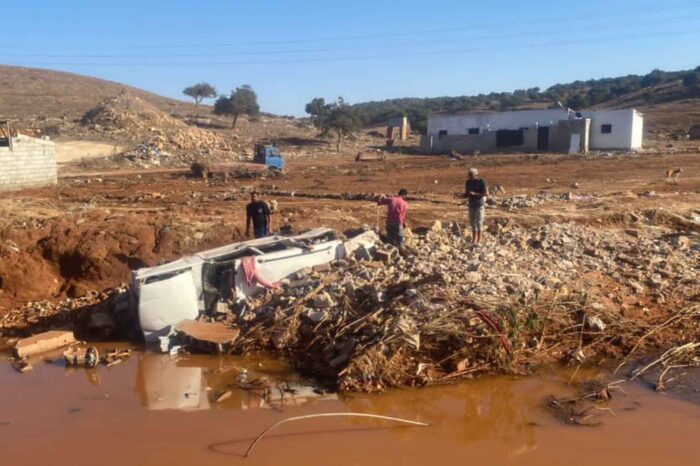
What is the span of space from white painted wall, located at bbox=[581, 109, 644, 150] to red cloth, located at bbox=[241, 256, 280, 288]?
33.9 metres

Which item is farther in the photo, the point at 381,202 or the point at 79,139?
the point at 79,139

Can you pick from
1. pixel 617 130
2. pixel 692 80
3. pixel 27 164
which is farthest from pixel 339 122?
pixel 692 80

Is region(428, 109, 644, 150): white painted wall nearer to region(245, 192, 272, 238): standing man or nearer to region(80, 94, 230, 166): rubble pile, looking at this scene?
region(80, 94, 230, 166): rubble pile

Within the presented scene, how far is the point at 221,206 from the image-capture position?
16953 millimetres

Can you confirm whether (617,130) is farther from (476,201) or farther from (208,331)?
(208,331)

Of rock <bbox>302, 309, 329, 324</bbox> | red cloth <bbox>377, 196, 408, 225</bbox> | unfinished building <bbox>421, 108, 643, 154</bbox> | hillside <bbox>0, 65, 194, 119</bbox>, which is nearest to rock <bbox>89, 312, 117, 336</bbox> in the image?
rock <bbox>302, 309, 329, 324</bbox>

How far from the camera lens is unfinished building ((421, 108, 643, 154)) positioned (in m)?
38.7

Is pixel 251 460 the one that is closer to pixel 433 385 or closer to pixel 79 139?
pixel 433 385

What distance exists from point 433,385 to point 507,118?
36573mm

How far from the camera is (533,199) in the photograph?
56.3 ft

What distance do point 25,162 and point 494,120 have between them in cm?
2846

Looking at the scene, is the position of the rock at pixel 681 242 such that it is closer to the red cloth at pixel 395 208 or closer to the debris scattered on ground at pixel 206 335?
the red cloth at pixel 395 208

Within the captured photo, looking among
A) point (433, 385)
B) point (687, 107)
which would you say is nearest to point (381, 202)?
point (433, 385)

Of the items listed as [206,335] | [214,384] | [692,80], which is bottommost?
[214,384]
